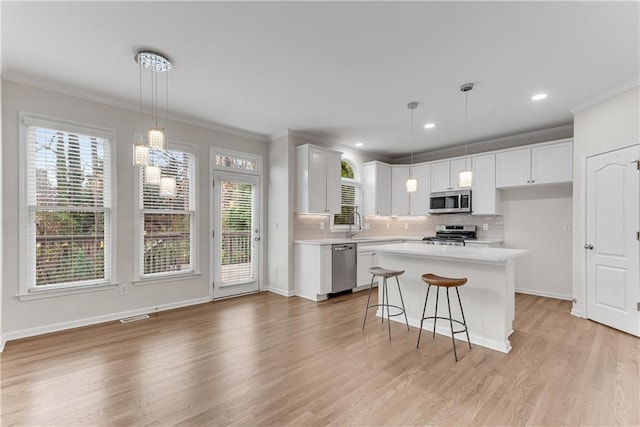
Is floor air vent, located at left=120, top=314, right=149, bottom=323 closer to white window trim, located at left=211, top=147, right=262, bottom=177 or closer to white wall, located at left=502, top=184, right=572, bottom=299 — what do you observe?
white window trim, located at left=211, top=147, right=262, bottom=177

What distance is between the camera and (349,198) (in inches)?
251

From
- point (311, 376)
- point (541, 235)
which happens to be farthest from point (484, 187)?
point (311, 376)

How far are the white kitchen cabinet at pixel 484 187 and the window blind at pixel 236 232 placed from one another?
4004 millimetres

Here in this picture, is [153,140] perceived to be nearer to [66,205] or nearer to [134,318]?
[66,205]

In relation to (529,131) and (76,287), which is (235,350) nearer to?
(76,287)

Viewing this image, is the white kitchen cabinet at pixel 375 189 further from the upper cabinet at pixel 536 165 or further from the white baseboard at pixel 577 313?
the white baseboard at pixel 577 313

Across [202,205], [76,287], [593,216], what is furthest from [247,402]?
[593,216]

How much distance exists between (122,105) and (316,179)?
2.87 m

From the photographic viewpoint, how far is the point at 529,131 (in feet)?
16.9

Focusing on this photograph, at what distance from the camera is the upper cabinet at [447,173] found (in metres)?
5.86

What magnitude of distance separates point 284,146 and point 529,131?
4078mm

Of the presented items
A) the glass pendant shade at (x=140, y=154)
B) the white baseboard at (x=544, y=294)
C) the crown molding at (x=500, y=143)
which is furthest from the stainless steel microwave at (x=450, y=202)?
the glass pendant shade at (x=140, y=154)

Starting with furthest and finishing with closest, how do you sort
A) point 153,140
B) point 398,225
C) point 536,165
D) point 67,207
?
point 398,225, point 536,165, point 67,207, point 153,140

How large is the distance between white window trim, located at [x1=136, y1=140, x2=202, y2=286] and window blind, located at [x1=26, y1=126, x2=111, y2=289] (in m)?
0.31
